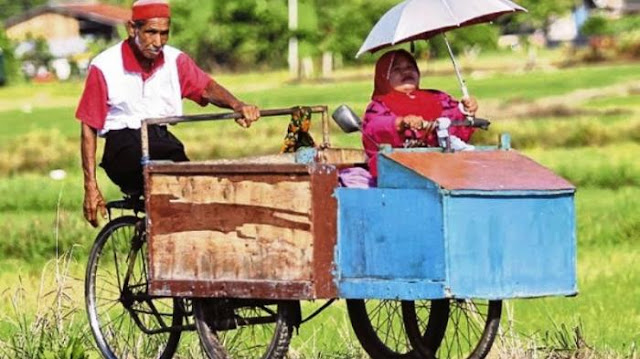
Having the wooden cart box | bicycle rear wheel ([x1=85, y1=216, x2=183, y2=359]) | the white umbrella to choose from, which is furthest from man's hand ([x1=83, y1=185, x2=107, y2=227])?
the white umbrella

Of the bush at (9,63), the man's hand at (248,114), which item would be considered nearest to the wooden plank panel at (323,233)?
the man's hand at (248,114)

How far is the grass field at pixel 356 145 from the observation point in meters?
9.03

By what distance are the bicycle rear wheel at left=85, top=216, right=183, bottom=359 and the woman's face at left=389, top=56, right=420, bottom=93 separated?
4.42 ft

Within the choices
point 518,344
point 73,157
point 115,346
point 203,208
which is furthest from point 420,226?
point 73,157

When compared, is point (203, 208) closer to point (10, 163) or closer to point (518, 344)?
point (518, 344)

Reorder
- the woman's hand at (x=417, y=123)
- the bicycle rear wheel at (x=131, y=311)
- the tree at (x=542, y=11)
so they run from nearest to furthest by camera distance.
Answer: the woman's hand at (x=417, y=123) < the bicycle rear wheel at (x=131, y=311) < the tree at (x=542, y=11)

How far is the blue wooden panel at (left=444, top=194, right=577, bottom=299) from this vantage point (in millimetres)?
6730

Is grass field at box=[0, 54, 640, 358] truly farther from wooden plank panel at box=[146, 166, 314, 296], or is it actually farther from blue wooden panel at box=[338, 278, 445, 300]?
blue wooden panel at box=[338, 278, 445, 300]

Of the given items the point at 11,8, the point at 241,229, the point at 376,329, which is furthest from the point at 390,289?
the point at 11,8

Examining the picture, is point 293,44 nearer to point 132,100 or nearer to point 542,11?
point 542,11

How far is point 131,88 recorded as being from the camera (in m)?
8.05

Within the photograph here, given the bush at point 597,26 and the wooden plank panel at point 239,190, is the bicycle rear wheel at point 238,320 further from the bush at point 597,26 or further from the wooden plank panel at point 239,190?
the bush at point 597,26

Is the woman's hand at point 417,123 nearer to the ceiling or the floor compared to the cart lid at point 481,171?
nearer to the ceiling

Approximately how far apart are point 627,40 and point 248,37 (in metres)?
16.1
